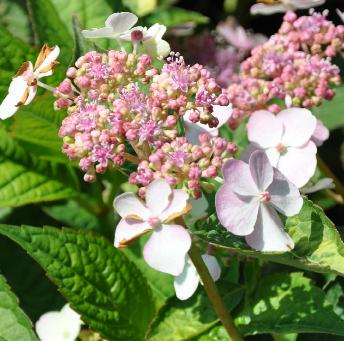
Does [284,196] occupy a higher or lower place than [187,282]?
higher

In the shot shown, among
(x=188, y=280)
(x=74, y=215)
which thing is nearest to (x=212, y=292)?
(x=188, y=280)

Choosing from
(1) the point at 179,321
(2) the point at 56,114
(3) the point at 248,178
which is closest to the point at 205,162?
(3) the point at 248,178

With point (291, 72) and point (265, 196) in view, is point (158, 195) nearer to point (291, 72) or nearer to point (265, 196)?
point (265, 196)

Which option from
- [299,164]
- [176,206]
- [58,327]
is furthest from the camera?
[58,327]

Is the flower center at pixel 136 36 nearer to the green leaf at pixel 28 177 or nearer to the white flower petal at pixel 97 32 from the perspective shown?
the white flower petal at pixel 97 32

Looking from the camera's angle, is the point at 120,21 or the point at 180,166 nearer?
the point at 180,166

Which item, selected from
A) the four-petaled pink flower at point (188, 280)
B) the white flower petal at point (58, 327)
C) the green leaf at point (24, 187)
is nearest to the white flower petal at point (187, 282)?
the four-petaled pink flower at point (188, 280)

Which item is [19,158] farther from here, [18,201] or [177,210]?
[177,210]

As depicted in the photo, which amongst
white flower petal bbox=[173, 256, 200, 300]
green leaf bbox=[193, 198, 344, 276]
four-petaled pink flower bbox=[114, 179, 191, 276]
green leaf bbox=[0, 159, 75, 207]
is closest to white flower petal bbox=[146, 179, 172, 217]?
four-petaled pink flower bbox=[114, 179, 191, 276]
